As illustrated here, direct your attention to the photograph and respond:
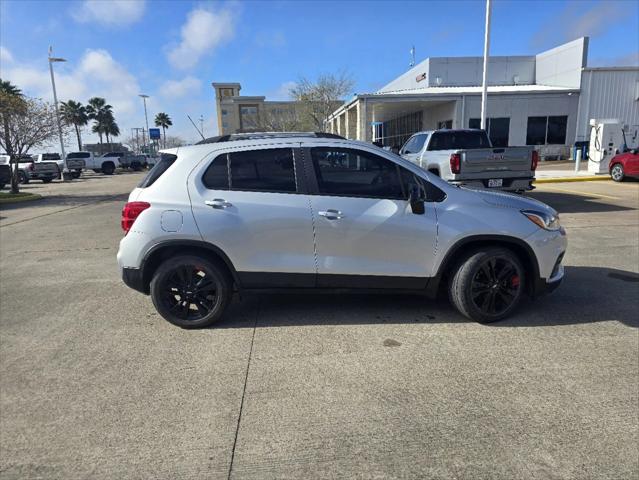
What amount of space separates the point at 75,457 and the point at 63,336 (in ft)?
6.71

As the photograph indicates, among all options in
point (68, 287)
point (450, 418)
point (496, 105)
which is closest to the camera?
point (450, 418)

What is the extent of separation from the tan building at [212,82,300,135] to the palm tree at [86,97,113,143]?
18.9m

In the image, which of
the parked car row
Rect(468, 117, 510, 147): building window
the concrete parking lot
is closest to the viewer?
the concrete parking lot

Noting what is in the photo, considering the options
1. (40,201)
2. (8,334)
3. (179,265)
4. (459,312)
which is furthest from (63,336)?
(40,201)

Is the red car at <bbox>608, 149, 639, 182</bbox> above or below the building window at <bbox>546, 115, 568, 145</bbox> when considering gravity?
below

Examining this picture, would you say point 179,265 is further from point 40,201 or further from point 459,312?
point 40,201

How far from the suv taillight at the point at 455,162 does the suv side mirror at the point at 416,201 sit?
19.1 feet

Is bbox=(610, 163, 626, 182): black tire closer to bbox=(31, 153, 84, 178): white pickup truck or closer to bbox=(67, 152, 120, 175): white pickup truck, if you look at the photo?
bbox=(31, 153, 84, 178): white pickup truck

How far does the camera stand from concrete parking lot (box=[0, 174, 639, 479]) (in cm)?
259

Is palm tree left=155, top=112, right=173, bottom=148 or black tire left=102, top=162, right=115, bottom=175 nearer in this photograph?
black tire left=102, top=162, right=115, bottom=175

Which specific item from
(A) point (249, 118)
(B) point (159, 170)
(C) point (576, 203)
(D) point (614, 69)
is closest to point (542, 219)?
(B) point (159, 170)

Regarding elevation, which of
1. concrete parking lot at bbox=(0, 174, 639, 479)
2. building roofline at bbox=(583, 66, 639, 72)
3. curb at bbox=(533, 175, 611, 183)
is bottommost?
concrete parking lot at bbox=(0, 174, 639, 479)

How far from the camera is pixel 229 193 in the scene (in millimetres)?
4219

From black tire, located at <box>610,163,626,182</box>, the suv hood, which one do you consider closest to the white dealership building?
black tire, located at <box>610,163,626,182</box>
